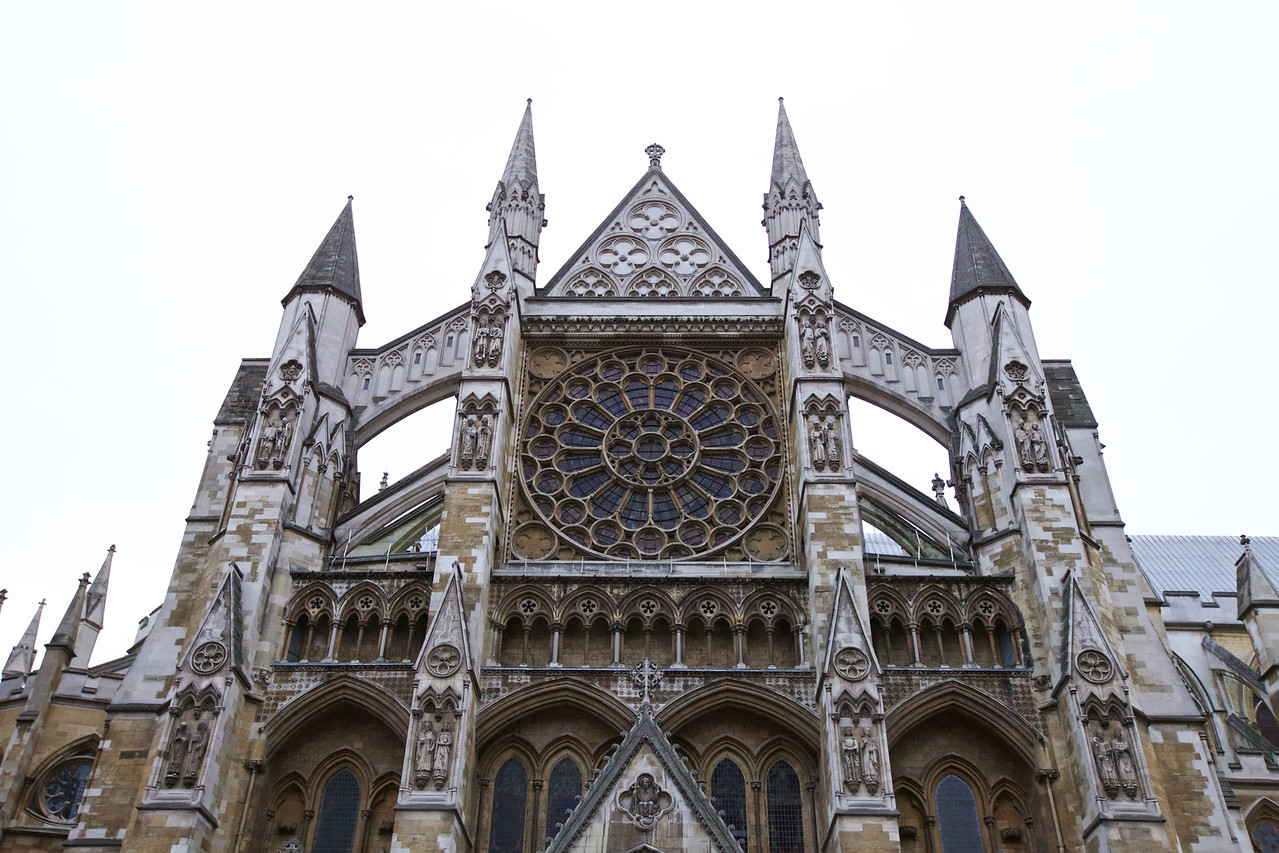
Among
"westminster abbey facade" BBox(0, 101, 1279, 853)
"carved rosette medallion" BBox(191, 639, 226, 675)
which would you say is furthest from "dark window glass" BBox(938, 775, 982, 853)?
"carved rosette medallion" BBox(191, 639, 226, 675)

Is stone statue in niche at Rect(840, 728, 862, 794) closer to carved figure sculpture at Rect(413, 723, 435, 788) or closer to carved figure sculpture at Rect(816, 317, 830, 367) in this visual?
carved figure sculpture at Rect(413, 723, 435, 788)

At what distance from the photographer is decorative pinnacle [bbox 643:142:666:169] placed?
94.4ft

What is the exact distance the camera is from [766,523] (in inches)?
838

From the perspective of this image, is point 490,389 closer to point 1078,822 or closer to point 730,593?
point 730,593

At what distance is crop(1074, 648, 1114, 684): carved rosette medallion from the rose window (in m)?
6.39

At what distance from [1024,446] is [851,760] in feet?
22.7

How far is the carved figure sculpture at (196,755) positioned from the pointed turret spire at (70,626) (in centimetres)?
787

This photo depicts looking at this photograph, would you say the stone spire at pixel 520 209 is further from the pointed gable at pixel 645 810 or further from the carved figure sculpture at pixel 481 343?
the pointed gable at pixel 645 810

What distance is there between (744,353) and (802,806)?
31.5 feet

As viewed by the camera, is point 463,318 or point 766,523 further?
point 463,318

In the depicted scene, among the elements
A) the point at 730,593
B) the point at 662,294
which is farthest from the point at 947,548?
the point at 662,294

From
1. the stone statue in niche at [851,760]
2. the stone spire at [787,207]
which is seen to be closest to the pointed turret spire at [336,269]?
the stone spire at [787,207]

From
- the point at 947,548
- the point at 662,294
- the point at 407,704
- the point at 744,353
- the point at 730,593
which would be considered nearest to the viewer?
the point at 407,704

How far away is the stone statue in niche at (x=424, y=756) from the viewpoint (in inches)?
645
